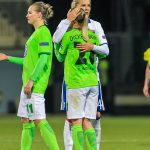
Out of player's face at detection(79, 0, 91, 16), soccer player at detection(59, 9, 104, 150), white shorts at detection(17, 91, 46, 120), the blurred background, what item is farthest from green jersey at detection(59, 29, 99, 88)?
the blurred background

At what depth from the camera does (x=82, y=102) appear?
10578 millimetres

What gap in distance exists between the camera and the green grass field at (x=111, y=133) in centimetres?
1441

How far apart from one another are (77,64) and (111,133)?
727 centimetres

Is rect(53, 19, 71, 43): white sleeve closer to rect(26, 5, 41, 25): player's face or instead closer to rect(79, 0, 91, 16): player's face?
rect(79, 0, 91, 16): player's face

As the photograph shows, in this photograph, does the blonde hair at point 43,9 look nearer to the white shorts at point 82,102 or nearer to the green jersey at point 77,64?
the green jersey at point 77,64

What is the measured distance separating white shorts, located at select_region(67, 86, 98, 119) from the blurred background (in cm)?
1364

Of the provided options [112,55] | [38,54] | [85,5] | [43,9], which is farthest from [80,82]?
[112,55]

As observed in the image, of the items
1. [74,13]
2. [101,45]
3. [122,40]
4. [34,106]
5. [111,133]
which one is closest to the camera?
[74,13]

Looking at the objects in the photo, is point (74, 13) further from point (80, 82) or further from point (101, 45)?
point (80, 82)

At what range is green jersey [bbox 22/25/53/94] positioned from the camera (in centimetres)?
1070

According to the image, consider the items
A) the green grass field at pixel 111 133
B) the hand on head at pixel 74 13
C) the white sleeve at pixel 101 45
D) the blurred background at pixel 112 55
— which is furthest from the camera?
the blurred background at pixel 112 55

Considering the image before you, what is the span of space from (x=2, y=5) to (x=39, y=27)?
15.2 m

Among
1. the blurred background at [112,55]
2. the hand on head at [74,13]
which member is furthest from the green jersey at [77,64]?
the blurred background at [112,55]

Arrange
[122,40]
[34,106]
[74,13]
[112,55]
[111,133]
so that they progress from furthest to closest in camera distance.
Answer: [122,40]
[112,55]
[111,133]
[34,106]
[74,13]
